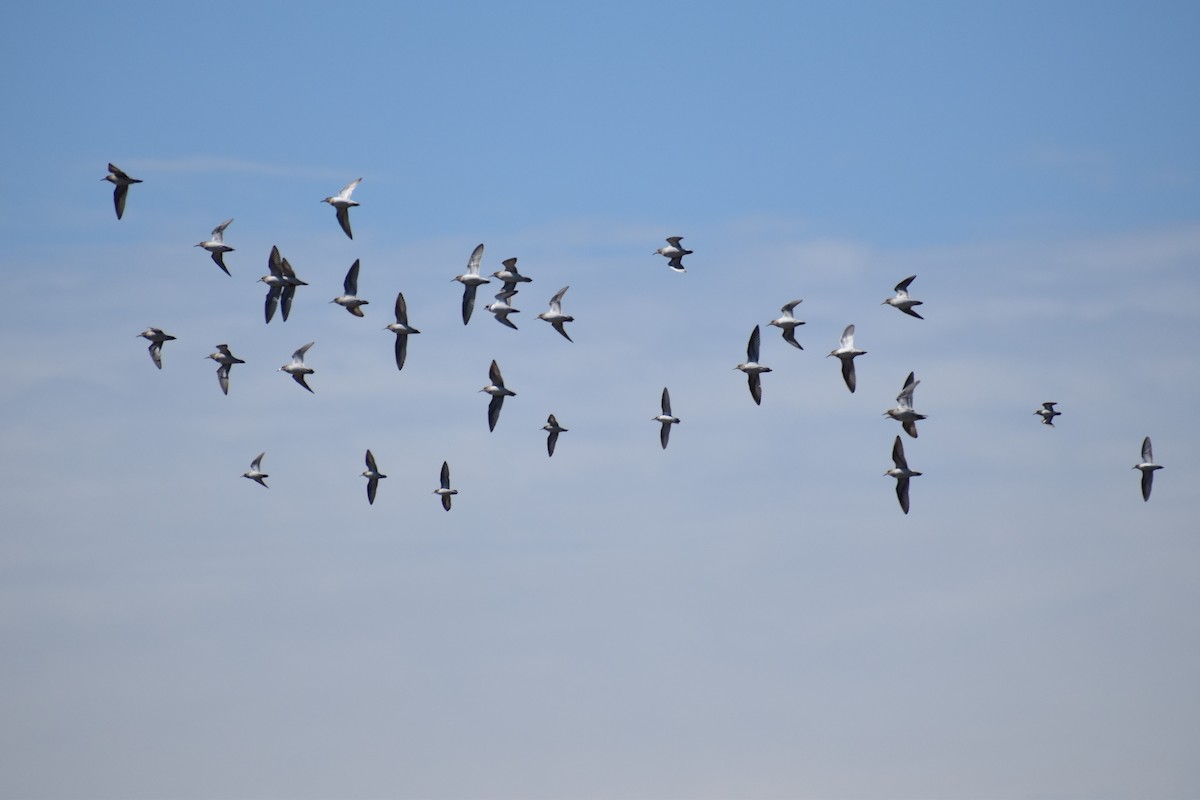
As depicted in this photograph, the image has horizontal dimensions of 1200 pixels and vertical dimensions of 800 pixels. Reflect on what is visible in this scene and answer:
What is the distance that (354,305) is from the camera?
10669cm

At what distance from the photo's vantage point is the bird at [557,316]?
108500 millimetres

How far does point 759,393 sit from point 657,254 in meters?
8.85

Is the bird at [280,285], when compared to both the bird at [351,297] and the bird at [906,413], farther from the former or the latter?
the bird at [906,413]

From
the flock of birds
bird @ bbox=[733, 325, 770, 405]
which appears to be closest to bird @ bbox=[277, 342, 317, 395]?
the flock of birds

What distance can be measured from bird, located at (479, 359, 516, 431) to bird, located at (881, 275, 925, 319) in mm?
20669

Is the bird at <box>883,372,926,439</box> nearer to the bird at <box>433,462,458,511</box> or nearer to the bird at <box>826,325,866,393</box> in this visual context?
the bird at <box>826,325,866,393</box>

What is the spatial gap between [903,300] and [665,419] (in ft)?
56.1

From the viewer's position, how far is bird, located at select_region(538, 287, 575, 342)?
108500mm

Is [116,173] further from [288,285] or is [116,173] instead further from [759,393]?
[759,393]

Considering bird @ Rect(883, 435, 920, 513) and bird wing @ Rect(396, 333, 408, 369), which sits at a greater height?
bird wing @ Rect(396, 333, 408, 369)

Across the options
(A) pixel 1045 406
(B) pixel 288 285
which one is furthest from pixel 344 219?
(A) pixel 1045 406

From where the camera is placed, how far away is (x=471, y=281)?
10581cm

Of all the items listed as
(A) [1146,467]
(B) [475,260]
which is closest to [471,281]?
(B) [475,260]

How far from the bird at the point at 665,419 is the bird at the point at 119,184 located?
102 feet
